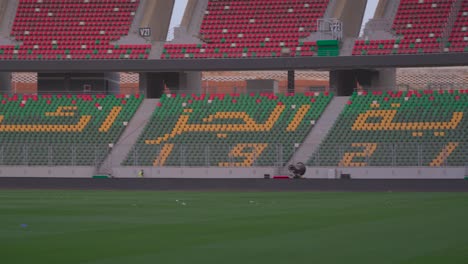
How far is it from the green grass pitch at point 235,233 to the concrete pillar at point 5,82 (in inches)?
1284

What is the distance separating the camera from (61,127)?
188 ft

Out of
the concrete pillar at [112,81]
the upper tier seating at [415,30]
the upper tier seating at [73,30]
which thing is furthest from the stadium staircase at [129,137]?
the upper tier seating at [415,30]

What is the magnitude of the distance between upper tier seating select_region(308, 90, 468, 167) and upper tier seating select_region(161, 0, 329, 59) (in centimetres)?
510

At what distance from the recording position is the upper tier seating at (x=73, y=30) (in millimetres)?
59969

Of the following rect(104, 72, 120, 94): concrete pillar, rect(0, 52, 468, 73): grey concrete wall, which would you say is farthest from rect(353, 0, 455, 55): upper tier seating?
rect(104, 72, 120, 94): concrete pillar

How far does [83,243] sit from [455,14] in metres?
41.6

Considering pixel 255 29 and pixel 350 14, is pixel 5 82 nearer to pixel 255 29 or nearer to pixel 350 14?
pixel 255 29

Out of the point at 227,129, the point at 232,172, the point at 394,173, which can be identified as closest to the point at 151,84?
the point at 227,129

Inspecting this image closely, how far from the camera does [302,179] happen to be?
47250mm

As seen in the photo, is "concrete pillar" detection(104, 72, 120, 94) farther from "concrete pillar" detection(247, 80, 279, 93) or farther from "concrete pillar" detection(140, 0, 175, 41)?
"concrete pillar" detection(247, 80, 279, 93)

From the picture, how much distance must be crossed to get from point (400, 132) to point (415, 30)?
745cm

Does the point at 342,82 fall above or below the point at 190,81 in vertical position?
below

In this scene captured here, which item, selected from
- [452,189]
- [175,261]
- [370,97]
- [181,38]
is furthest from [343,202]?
[181,38]

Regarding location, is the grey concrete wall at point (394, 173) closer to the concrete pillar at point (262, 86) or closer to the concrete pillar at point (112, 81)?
the concrete pillar at point (262, 86)
